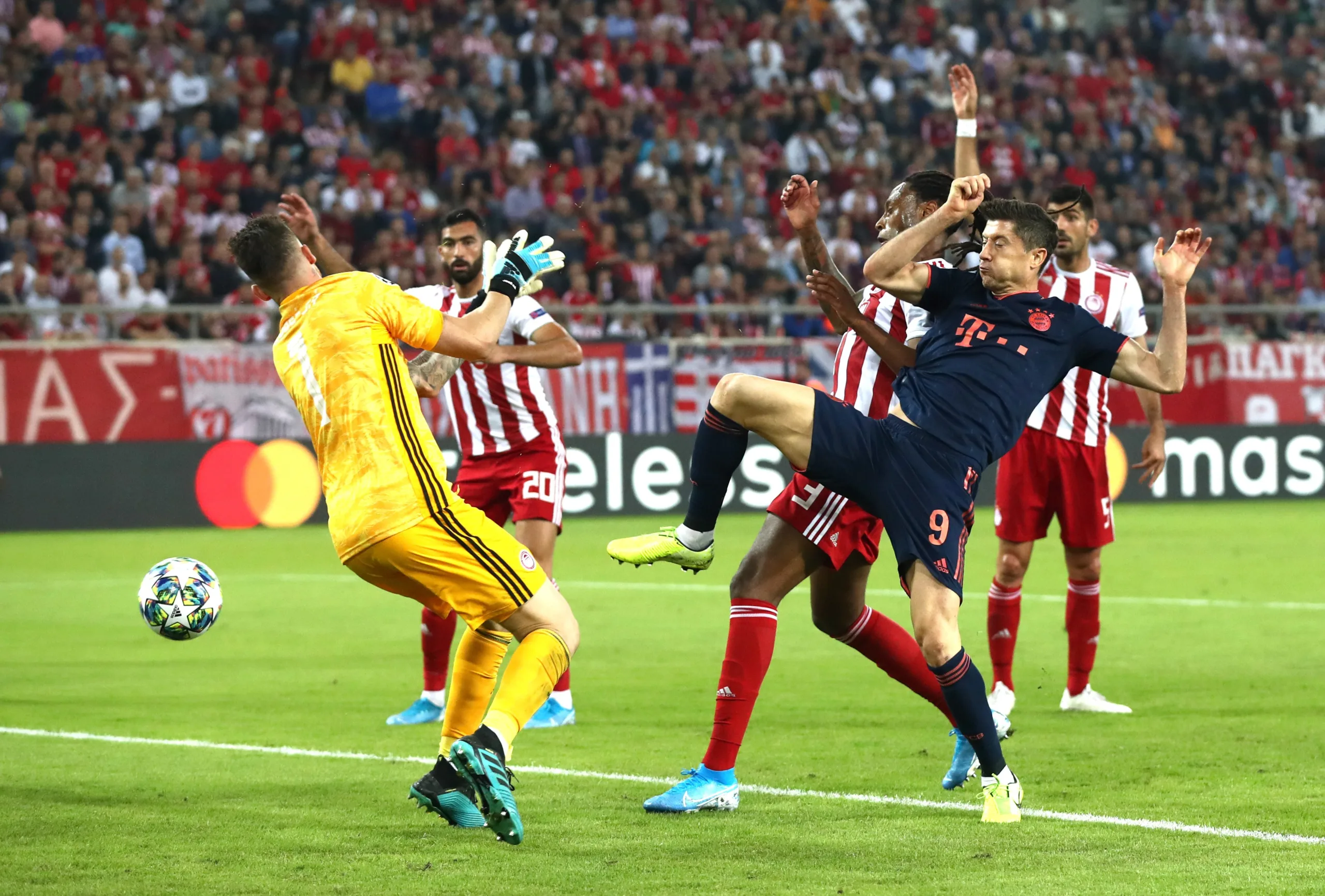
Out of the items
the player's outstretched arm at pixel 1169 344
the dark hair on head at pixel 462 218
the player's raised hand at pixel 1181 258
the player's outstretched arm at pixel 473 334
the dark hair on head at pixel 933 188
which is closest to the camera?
the player's outstretched arm at pixel 473 334

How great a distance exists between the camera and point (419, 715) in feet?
26.6

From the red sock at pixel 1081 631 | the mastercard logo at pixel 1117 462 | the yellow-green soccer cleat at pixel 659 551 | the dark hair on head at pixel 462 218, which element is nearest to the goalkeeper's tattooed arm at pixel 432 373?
the dark hair on head at pixel 462 218

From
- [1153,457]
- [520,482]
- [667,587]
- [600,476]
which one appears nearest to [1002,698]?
[1153,457]

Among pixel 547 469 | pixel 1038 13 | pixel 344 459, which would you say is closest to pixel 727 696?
pixel 344 459

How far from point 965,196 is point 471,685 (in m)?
2.40

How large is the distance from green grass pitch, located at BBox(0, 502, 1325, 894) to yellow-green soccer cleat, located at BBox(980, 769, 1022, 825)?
0.10 m

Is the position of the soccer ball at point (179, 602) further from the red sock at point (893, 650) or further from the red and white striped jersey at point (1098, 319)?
the red and white striped jersey at point (1098, 319)

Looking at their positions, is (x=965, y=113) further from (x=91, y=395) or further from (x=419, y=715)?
(x=91, y=395)

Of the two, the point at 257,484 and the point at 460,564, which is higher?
the point at 460,564

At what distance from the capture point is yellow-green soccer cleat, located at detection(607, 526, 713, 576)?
604 cm

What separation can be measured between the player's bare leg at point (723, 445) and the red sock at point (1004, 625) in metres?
2.53

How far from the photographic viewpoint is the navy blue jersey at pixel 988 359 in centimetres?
586

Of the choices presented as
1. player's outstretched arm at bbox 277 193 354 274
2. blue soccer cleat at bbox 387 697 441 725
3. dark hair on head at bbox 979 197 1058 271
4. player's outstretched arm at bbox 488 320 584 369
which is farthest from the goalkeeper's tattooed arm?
dark hair on head at bbox 979 197 1058 271

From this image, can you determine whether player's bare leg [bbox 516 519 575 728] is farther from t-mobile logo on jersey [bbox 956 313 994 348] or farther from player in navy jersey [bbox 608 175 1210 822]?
t-mobile logo on jersey [bbox 956 313 994 348]
